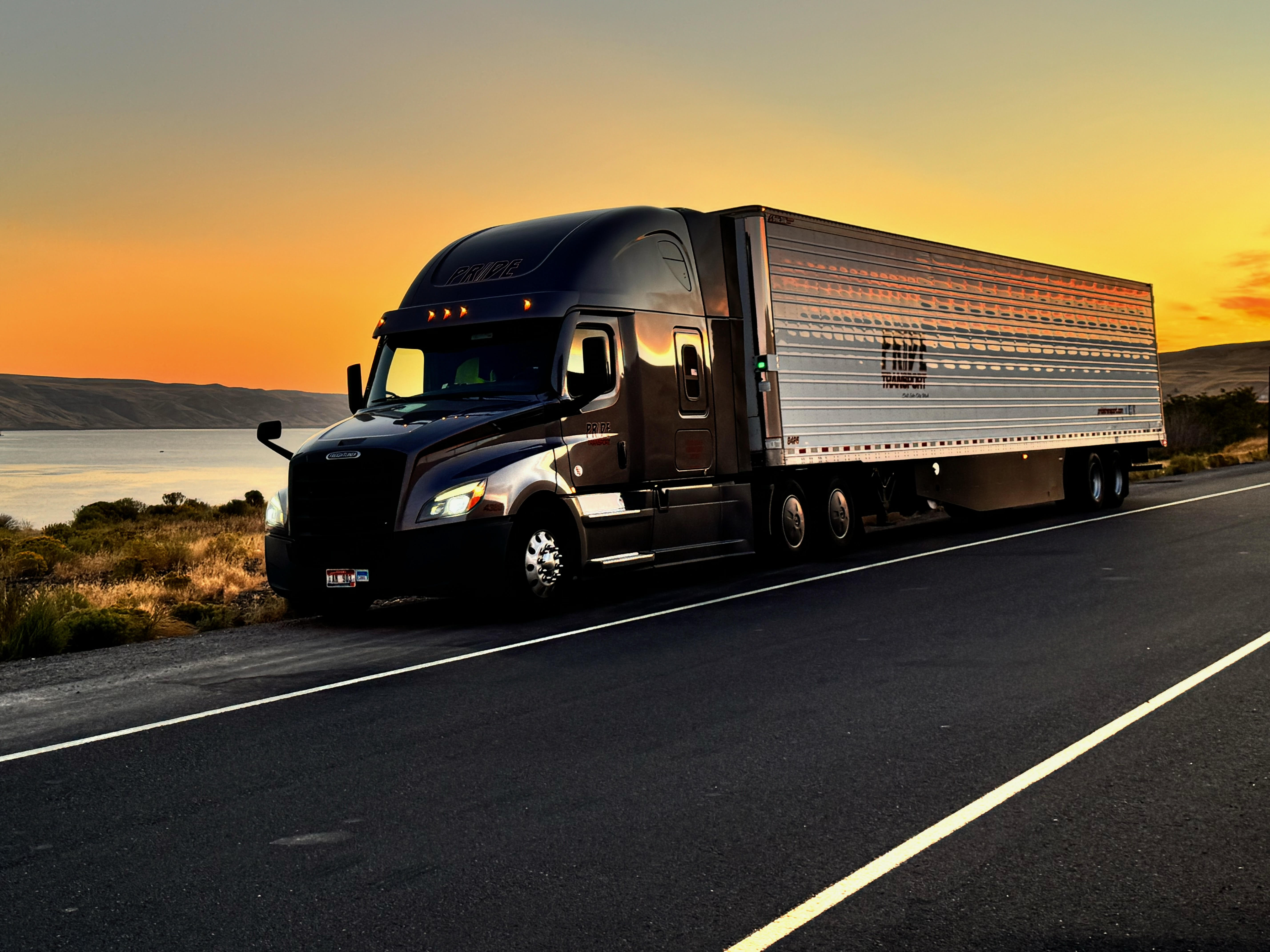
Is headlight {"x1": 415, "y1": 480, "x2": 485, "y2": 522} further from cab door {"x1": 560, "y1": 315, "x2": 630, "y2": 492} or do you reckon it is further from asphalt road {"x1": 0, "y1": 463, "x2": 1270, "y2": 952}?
cab door {"x1": 560, "y1": 315, "x2": 630, "y2": 492}

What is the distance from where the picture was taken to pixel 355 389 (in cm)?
1246

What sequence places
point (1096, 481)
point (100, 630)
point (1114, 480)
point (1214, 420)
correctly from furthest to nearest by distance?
point (1214, 420)
point (1114, 480)
point (1096, 481)
point (100, 630)

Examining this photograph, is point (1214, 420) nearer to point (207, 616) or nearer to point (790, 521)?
point (790, 521)

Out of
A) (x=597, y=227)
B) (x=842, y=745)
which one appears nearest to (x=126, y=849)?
(x=842, y=745)

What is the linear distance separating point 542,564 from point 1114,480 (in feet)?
49.2

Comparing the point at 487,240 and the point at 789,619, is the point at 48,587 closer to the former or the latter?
the point at 487,240

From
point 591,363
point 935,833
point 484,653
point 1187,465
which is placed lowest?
point 935,833

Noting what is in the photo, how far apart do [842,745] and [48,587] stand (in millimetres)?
13183

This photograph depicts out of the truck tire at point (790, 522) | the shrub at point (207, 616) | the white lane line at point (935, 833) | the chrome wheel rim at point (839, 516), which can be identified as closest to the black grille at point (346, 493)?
the shrub at point (207, 616)

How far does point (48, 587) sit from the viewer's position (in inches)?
624

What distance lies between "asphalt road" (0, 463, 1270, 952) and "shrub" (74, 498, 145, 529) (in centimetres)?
2580

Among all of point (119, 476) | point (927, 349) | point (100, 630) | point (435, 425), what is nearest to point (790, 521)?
point (927, 349)

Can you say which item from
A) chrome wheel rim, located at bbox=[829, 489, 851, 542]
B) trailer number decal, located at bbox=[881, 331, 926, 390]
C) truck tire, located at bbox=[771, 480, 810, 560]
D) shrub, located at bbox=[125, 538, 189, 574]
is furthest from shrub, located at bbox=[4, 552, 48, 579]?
trailer number decal, located at bbox=[881, 331, 926, 390]

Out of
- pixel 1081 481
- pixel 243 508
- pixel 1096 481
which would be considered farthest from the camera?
pixel 243 508
